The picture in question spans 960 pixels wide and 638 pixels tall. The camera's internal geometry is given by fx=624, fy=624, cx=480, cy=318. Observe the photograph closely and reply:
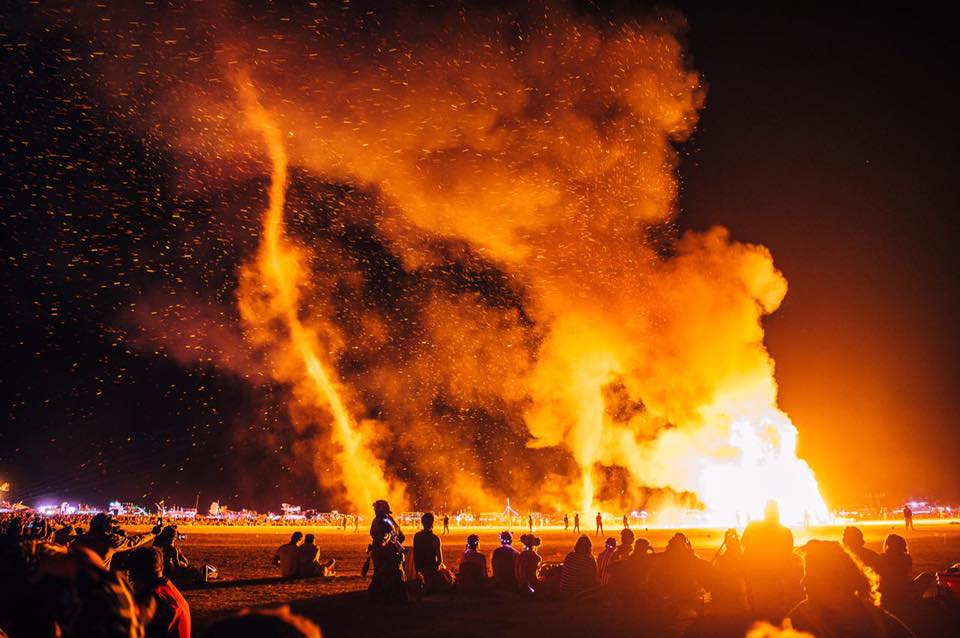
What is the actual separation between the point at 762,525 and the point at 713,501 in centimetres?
Result: 4369

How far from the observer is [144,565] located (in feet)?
14.8

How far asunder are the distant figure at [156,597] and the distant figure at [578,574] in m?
7.45

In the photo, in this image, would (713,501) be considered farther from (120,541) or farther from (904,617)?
(120,541)

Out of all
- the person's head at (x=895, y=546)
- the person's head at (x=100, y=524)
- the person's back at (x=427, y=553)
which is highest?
the person's head at (x=100, y=524)

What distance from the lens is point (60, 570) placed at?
3080 mm

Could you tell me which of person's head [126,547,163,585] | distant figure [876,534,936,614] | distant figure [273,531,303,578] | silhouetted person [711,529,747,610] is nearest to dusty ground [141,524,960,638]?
distant figure [273,531,303,578]

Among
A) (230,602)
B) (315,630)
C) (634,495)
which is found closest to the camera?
(315,630)

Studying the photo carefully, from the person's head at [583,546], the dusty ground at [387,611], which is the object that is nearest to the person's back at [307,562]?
the dusty ground at [387,611]

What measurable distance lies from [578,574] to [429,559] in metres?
2.62

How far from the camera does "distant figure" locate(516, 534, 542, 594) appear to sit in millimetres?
11016

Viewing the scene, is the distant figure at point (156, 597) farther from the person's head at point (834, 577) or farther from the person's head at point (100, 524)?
the person's head at point (100, 524)

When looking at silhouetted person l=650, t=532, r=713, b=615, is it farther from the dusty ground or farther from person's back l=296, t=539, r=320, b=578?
person's back l=296, t=539, r=320, b=578

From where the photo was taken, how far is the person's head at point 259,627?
1.86m

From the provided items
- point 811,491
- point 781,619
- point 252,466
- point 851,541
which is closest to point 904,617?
point 851,541
